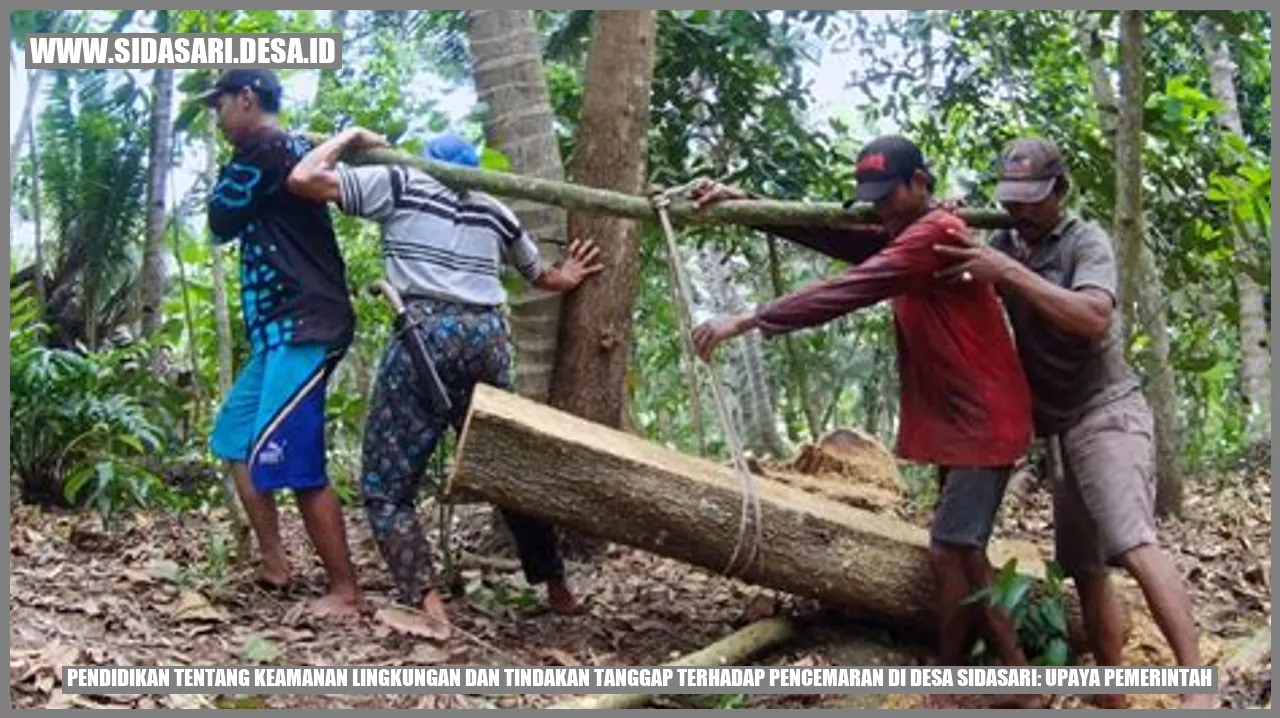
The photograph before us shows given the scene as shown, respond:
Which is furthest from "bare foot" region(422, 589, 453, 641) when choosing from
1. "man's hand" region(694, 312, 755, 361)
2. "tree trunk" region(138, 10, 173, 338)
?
"tree trunk" region(138, 10, 173, 338)

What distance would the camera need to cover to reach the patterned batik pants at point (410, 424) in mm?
4727

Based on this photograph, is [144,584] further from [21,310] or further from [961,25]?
[961,25]

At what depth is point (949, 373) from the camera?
4410 mm

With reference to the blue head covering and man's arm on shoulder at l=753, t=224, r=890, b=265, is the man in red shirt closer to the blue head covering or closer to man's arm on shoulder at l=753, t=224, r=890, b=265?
man's arm on shoulder at l=753, t=224, r=890, b=265

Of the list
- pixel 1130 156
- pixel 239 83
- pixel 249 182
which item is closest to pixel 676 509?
pixel 249 182

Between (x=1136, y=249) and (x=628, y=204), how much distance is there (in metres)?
2.25

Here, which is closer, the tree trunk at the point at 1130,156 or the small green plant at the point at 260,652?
the small green plant at the point at 260,652

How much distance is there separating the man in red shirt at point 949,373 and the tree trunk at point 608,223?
1.26 meters

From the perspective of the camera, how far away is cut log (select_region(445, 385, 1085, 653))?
425 cm

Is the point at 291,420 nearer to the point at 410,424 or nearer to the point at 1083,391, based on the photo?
the point at 410,424

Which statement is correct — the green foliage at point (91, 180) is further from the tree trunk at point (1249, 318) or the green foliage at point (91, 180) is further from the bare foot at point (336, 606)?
the tree trunk at point (1249, 318)
